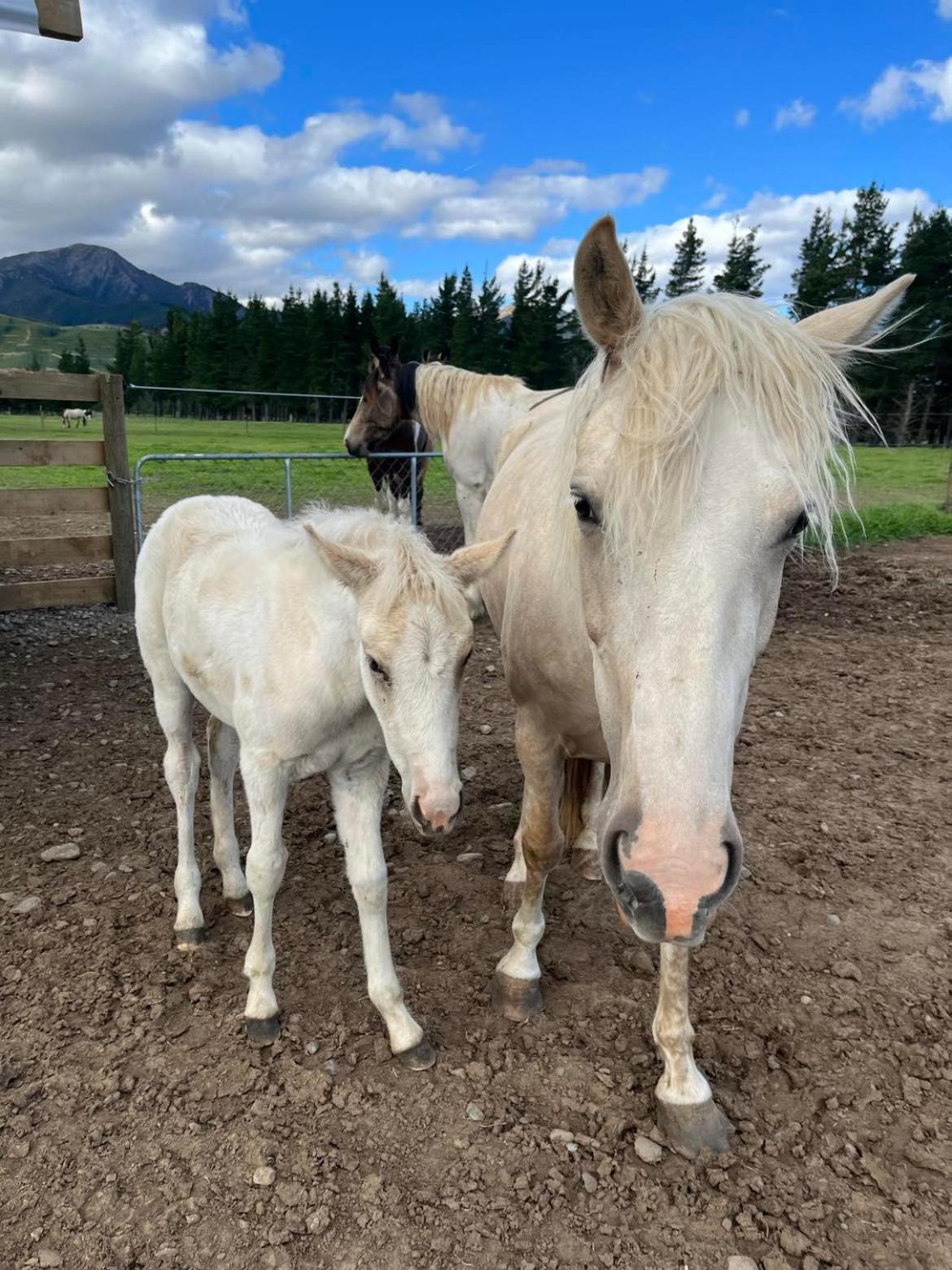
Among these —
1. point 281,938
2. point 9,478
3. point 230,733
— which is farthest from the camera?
point 9,478

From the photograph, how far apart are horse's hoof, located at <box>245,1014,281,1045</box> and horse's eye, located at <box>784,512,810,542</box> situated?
2.34 meters

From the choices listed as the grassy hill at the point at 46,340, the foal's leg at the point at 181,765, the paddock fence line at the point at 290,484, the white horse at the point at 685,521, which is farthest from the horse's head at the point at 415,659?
the grassy hill at the point at 46,340

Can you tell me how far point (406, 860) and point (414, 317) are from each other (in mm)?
65148

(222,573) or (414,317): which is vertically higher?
(414,317)

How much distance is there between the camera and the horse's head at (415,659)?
6.66ft

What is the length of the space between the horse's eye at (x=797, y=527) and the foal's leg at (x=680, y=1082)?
4.25 feet

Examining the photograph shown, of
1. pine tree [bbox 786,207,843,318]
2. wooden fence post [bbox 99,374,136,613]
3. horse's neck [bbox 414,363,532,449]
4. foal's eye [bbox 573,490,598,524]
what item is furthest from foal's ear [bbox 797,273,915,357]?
pine tree [bbox 786,207,843,318]

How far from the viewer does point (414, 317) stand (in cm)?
6200

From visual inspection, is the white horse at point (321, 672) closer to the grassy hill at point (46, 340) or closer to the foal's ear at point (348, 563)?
the foal's ear at point (348, 563)

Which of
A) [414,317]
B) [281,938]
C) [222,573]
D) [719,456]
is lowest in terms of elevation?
[281,938]

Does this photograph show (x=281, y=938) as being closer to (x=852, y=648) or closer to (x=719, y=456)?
(x=719, y=456)

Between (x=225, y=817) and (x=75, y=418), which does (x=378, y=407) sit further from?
(x=75, y=418)

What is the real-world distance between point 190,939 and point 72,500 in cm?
538

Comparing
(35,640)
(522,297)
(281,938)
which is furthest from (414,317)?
(281,938)
